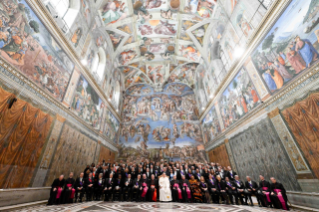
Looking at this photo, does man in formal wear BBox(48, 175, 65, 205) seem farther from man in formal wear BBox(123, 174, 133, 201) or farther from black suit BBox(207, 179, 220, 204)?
black suit BBox(207, 179, 220, 204)

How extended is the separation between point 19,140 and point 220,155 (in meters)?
12.9

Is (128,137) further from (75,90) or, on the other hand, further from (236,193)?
(236,193)

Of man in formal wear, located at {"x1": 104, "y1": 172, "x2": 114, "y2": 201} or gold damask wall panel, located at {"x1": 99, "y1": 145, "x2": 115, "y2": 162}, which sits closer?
man in formal wear, located at {"x1": 104, "y1": 172, "x2": 114, "y2": 201}

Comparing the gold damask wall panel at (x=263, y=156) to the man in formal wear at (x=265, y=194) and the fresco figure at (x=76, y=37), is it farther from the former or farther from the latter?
the fresco figure at (x=76, y=37)

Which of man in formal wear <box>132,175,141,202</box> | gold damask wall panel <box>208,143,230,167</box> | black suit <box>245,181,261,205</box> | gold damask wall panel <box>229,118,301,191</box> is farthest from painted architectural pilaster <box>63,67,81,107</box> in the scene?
gold damask wall panel <box>208,143,230,167</box>

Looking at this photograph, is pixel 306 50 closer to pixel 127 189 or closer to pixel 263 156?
pixel 263 156

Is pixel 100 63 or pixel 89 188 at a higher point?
pixel 100 63

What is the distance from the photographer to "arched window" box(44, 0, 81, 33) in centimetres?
710

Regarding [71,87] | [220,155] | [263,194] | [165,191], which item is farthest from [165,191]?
[71,87]

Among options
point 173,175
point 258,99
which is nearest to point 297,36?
point 258,99

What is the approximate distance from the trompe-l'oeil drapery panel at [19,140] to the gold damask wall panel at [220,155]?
11.7 meters

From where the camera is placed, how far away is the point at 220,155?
12.2m

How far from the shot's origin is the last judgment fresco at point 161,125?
16469 millimetres

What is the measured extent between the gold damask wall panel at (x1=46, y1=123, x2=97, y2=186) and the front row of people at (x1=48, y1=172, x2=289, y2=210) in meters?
1.05
